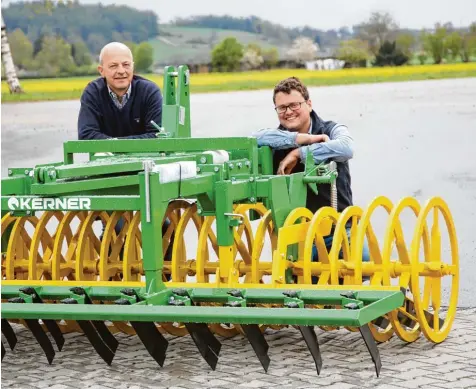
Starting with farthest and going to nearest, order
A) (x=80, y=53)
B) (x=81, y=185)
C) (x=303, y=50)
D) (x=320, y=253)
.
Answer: (x=80, y=53)
(x=303, y=50)
(x=320, y=253)
(x=81, y=185)

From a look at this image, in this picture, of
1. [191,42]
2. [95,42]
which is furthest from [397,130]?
[95,42]

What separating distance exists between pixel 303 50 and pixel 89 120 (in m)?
7.71

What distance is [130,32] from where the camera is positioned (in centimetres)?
1692

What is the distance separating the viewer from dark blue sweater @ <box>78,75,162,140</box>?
30.4 ft

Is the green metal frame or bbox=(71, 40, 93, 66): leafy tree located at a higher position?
bbox=(71, 40, 93, 66): leafy tree

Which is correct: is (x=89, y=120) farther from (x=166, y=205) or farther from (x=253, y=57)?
(x=253, y=57)

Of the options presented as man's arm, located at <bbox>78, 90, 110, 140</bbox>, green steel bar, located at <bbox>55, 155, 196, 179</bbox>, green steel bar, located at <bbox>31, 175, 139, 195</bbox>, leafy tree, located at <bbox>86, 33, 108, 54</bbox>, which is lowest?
green steel bar, located at <bbox>31, 175, 139, 195</bbox>

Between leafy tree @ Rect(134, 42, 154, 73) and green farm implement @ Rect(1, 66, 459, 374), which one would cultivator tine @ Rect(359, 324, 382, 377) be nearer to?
green farm implement @ Rect(1, 66, 459, 374)

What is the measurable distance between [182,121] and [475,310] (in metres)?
2.38

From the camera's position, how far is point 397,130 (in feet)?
51.7

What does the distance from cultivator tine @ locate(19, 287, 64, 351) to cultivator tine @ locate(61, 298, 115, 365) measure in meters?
0.22

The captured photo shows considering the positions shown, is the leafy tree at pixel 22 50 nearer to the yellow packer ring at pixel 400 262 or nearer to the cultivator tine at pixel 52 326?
the cultivator tine at pixel 52 326

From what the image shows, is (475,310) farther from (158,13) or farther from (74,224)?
(158,13)

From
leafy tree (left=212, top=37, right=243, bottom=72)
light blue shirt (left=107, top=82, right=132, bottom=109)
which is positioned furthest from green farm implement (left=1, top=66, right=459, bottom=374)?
leafy tree (left=212, top=37, right=243, bottom=72)
